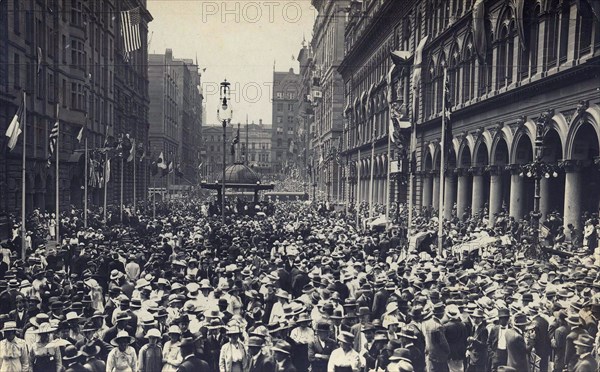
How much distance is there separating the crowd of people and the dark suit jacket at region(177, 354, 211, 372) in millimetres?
25

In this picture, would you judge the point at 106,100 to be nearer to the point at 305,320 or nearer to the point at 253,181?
the point at 253,181

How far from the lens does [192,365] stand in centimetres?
945

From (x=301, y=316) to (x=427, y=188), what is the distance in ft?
106

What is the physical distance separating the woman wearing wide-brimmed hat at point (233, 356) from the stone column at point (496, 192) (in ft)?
75.6

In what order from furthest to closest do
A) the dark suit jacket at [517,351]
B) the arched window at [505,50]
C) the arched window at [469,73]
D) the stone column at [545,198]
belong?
the arched window at [469,73] → the arched window at [505,50] → the stone column at [545,198] → the dark suit jacket at [517,351]

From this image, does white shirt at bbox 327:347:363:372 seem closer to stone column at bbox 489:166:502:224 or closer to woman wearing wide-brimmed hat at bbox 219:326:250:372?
woman wearing wide-brimmed hat at bbox 219:326:250:372

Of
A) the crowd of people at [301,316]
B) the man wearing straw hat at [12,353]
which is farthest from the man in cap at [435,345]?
the man wearing straw hat at [12,353]

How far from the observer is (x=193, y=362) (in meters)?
9.48

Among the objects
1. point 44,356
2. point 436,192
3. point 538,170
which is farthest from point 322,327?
point 436,192

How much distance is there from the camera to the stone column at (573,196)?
897 inches

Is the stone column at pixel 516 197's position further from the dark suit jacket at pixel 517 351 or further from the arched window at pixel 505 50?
the dark suit jacket at pixel 517 351

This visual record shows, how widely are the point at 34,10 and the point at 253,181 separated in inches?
952

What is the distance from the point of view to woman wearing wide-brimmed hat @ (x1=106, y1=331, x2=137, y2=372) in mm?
9766

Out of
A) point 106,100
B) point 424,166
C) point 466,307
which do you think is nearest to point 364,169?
point 424,166
